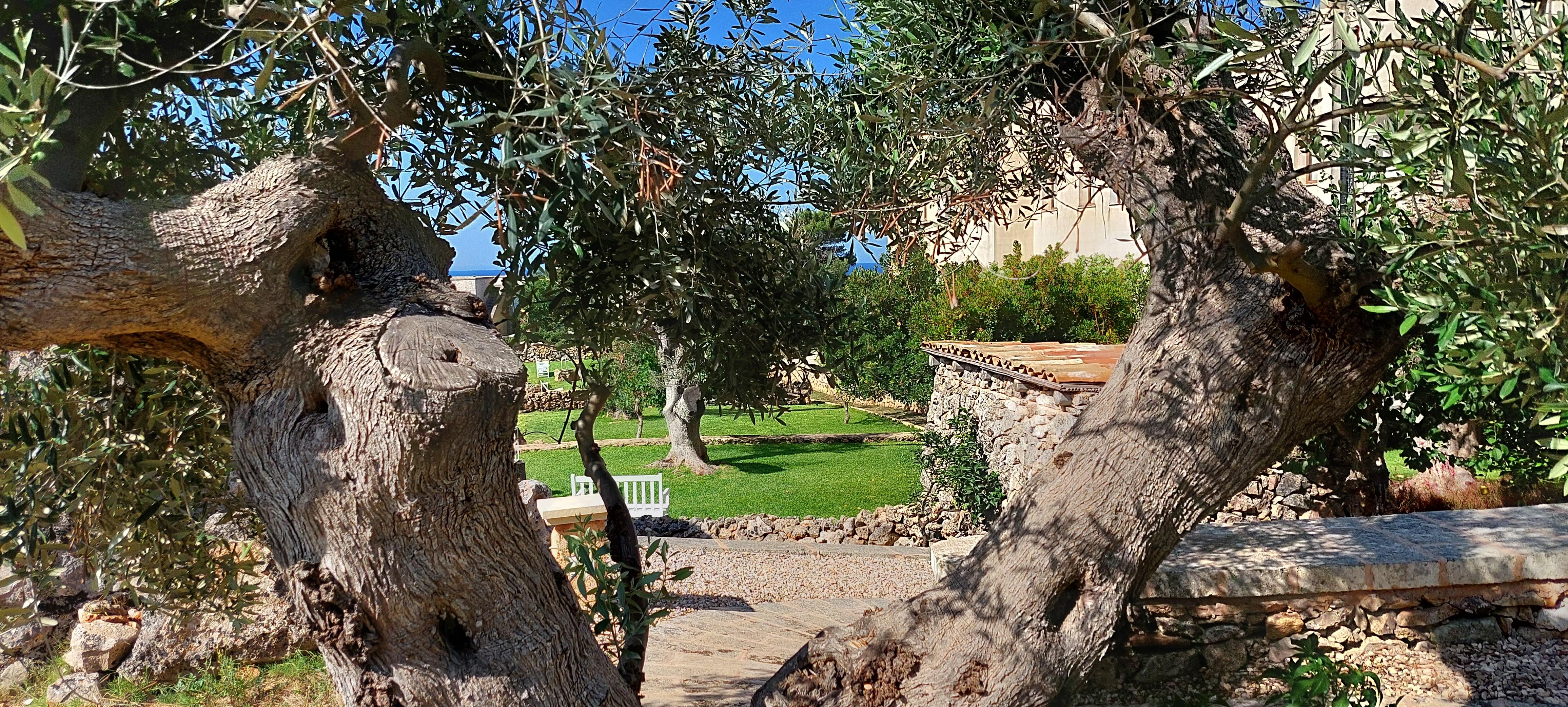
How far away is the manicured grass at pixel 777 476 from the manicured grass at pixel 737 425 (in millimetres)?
1429

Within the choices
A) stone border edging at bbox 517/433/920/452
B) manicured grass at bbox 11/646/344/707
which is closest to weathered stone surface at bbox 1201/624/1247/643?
manicured grass at bbox 11/646/344/707

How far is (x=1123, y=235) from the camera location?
21172mm

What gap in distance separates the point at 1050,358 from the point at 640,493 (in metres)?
6.31

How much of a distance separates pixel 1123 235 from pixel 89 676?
1958 cm

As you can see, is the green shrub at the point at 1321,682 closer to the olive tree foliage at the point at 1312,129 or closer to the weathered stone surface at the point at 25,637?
the olive tree foliage at the point at 1312,129

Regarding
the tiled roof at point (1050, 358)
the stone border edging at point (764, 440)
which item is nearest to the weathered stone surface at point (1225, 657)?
the tiled roof at point (1050, 358)

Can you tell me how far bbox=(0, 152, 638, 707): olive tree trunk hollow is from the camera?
7.89ft

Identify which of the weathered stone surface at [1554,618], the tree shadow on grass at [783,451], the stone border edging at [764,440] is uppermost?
the weathered stone surface at [1554,618]

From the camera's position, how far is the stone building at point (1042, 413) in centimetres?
934

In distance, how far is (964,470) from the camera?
12.3 meters

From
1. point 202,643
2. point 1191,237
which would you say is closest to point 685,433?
point 202,643

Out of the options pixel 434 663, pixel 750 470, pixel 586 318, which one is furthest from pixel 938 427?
pixel 434 663

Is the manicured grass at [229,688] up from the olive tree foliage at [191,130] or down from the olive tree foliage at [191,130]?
down

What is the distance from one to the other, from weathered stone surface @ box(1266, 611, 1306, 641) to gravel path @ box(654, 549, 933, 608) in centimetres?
409
